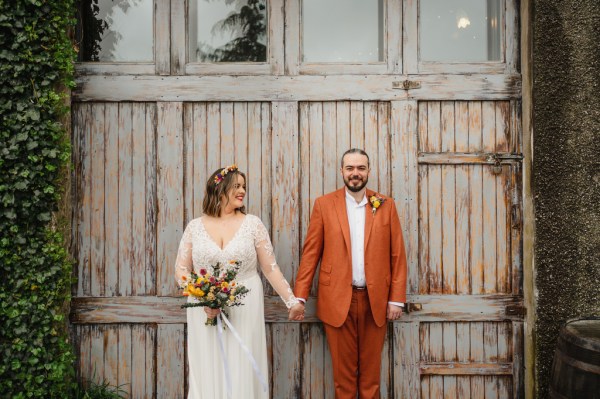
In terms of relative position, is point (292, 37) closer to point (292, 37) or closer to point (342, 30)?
point (292, 37)

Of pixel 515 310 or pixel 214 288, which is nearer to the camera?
pixel 214 288

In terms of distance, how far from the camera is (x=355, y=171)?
3.83 meters

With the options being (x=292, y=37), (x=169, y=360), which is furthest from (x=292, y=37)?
(x=169, y=360)

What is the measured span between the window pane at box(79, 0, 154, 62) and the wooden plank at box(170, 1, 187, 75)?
7.7 inches

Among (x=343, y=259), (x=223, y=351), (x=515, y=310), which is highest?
(x=343, y=259)

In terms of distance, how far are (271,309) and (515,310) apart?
200cm

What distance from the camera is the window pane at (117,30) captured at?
171 inches

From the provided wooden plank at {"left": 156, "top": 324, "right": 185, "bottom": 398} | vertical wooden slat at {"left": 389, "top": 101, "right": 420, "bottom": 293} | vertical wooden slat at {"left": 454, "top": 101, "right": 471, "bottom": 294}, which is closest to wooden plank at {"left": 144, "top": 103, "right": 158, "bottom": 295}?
wooden plank at {"left": 156, "top": 324, "right": 185, "bottom": 398}

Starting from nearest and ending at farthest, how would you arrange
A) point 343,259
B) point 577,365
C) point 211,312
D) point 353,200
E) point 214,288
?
point 577,365, point 214,288, point 211,312, point 343,259, point 353,200

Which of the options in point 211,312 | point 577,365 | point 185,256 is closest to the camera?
point 577,365

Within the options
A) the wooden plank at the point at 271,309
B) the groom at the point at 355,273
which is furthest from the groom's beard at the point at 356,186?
the wooden plank at the point at 271,309

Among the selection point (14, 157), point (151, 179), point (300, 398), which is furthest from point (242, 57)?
point (300, 398)

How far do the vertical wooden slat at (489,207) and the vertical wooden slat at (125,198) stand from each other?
2.91m

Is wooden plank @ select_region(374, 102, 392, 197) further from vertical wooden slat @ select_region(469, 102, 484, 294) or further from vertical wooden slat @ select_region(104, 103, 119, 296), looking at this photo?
vertical wooden slat @ select_region(104, 103, 119, 296)
